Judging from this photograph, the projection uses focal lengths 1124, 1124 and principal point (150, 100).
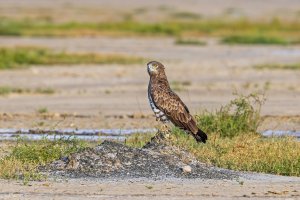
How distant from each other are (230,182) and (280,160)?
1114mm

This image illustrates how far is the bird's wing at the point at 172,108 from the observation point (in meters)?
12.2

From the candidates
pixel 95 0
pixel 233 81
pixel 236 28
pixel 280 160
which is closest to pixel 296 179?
pixel 280 160

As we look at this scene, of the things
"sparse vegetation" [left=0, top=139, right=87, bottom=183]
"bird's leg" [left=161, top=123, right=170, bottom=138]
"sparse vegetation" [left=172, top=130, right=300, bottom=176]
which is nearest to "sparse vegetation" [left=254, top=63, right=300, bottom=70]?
"sparse vegetation" [left=172, top=130, right=300, bottom=176]

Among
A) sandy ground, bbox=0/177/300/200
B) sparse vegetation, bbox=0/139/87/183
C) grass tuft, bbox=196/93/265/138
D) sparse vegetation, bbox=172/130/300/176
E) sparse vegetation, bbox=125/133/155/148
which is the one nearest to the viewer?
sandy ground, bbox=0/177/300/200

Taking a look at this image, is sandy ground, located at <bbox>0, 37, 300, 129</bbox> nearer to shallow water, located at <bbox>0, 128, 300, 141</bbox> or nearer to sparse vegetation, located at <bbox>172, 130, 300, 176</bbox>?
shallow water, located at <bbox>0, 128, 300, 141</bbox>

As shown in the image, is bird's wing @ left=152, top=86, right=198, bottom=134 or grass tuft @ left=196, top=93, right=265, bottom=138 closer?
bird's wing @ left=152, top=86, right=198, bottom=134

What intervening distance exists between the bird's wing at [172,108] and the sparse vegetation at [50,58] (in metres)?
16.0

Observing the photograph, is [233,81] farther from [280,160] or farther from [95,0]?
[95,0]

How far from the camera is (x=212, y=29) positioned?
1876 inches

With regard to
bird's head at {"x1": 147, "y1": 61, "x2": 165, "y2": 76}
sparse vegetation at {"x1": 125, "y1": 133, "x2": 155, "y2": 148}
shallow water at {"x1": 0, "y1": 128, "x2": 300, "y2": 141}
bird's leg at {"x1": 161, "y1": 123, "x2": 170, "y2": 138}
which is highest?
bird's head at {"x1": 147, "y1": 61, "x2": 165, "y2": 76}

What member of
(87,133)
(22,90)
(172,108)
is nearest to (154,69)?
(172,108)

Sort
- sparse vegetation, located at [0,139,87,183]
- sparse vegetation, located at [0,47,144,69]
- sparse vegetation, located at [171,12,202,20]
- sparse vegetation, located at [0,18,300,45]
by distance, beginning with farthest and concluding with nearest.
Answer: sparse vegetation, located at [171,12,202,20] → sparse vegetation, located at [0,18,300,45] → sparse vegetation, located at [0,47,144,69] → sparse vegetation, located at [0,139,87,183]

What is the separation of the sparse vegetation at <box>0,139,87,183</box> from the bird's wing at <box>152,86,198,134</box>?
3.30ft

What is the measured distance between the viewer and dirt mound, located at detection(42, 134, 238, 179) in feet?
38.2
